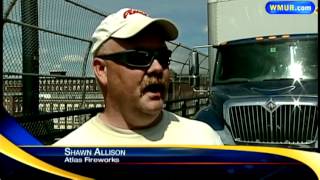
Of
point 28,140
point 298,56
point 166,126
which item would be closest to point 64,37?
point 298,56

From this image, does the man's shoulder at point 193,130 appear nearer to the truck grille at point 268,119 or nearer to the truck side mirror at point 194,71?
the truck grille at point 268,119

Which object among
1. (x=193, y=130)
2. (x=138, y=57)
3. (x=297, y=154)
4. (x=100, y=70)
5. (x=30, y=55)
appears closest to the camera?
(x=297, y=154)

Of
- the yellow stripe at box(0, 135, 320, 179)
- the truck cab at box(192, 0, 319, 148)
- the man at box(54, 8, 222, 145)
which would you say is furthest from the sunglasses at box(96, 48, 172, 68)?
the truck cab at box(192, 0, 319, 148)

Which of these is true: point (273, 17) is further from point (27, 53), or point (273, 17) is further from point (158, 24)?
point (158, 24)

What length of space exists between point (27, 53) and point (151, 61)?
3.33 metres

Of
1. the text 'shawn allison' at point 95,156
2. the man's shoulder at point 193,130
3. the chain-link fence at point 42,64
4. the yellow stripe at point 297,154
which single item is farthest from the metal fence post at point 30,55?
the yellow stripe at point 297,154

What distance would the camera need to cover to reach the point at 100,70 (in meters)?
1.99

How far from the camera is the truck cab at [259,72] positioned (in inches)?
245

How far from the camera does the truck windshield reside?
6.88 m

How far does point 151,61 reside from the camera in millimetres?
1886

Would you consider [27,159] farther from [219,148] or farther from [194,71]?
[194,71]

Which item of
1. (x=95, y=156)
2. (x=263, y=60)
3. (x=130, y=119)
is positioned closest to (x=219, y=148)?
(x=95, y=156)

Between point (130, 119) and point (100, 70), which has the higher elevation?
point (100, 70)

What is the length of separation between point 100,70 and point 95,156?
0.53 m
